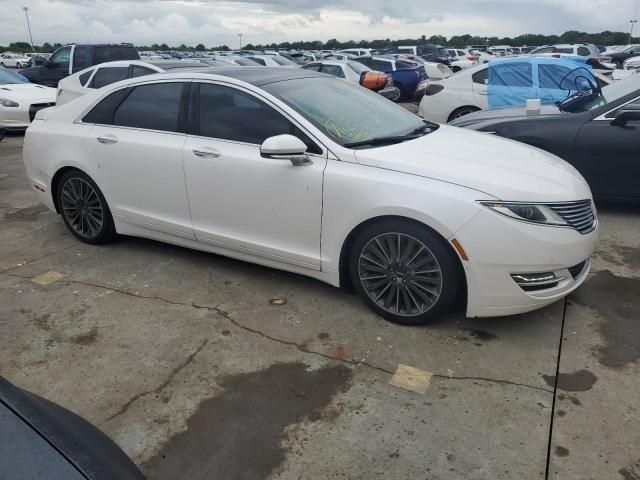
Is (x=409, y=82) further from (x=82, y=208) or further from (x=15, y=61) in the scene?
(x=15, y=61)

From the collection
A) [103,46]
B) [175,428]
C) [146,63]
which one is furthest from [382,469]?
[103,46]

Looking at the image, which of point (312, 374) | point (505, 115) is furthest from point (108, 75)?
point (312, 374)

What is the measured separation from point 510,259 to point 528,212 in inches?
11.7

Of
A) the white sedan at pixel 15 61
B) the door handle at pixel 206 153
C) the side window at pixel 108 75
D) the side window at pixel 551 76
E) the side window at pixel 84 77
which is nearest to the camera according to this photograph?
the door handle at pixel 206 153

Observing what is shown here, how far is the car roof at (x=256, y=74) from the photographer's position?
156 inches

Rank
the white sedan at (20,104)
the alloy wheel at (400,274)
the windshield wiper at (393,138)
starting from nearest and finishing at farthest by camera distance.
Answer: the alloy wheel at (400,274) < the windshield wiper at (393,138) < the white sedan at (20,104)

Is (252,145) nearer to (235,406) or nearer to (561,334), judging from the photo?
(235,406)

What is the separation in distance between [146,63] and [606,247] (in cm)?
693

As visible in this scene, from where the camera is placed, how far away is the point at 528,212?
10.3 feet

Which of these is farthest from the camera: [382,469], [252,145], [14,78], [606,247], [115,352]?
[14,78]

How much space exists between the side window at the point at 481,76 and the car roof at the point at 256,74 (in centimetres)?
554

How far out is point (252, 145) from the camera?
3.79 meters

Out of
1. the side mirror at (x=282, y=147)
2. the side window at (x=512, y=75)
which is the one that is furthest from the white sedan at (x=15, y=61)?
the side mirror at (x=282, y=147)

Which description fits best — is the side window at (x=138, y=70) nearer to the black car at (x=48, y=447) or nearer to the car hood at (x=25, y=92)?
the car hood at (x=25, y=92)
